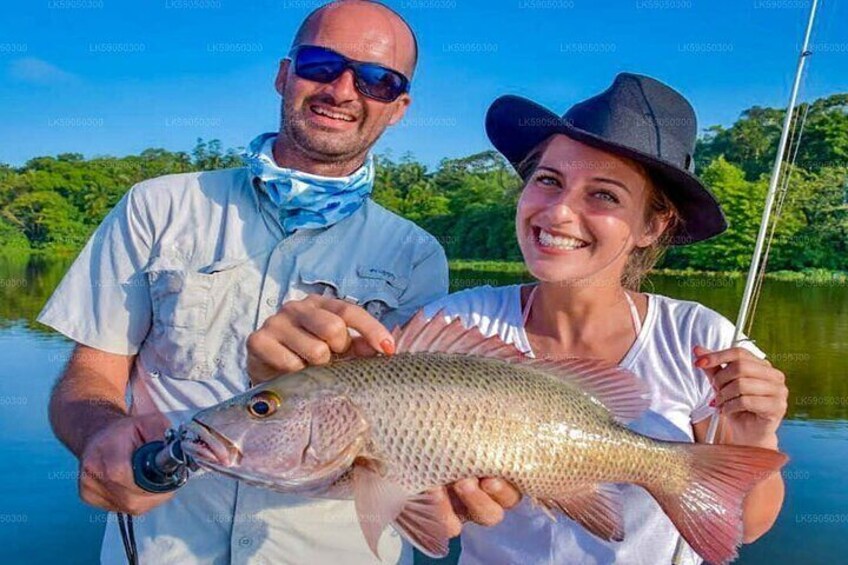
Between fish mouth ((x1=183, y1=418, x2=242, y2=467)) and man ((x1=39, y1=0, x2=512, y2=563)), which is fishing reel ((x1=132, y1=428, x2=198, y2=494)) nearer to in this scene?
fish mouth ((x1=183, y1=418, x2=242, y2=467))

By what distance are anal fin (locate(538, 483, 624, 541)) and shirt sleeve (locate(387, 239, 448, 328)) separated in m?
1.06

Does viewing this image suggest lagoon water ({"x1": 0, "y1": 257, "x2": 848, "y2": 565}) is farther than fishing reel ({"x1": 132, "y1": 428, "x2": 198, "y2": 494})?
Yes

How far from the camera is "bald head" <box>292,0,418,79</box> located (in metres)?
3.26

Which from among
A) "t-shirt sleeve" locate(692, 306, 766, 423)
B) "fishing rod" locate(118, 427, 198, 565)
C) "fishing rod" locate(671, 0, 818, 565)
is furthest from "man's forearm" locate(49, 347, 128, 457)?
"fishing rod" locate(671, 0, 818, 565)

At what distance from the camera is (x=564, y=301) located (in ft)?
10.2

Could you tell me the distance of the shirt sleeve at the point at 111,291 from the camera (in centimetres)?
294

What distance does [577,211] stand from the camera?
2.93m

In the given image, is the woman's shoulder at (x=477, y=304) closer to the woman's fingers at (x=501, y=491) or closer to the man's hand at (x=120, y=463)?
the woman's fingers at (x=501, y=491)

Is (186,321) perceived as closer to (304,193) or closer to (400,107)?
(304,193)

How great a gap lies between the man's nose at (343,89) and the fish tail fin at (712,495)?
1.92 m

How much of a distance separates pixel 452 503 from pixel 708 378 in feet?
3.42

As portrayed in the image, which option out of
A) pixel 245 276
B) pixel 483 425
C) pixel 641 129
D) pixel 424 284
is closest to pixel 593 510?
pixel 483 425

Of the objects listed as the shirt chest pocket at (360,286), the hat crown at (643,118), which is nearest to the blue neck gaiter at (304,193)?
the shirt chest pocket at (360,286)

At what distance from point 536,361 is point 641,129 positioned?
1070mm
